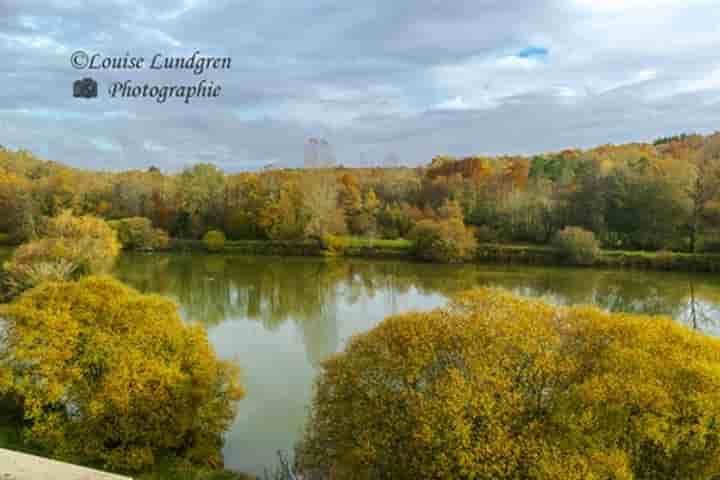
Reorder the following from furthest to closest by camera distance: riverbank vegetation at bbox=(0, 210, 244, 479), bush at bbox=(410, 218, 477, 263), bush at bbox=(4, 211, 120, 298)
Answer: bush at bbox=(410, 218, 477, 263) → bush at bbox=(4, 211, 120, 298) → riverbank vegetation at bbox=(0, 210, 244, 479)

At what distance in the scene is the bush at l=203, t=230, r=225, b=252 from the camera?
5131cm

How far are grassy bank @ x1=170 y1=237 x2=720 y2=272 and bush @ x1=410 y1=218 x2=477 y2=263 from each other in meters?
1.23

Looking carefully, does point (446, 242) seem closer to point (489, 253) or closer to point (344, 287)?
point (489, 253)

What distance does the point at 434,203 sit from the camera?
54.7 metres

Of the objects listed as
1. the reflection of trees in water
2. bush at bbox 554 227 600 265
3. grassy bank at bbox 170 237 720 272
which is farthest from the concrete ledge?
grassy bank at bbox 170 237 720 272

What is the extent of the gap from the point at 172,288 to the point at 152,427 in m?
23.0

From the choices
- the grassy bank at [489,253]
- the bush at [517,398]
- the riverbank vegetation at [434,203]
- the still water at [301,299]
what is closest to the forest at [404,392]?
the bush at [517,398]

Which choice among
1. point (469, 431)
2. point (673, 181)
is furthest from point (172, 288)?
point (673, 181)

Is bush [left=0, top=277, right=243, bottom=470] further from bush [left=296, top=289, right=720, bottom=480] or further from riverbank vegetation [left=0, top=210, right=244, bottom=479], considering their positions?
bush [left=296, top=289, right=720, bottom=480]

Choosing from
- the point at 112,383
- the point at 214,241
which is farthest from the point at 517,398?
the point at 214,241

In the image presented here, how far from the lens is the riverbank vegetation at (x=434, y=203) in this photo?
41.1 metres

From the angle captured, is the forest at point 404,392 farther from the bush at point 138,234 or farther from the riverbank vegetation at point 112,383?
the bush at point 138,234

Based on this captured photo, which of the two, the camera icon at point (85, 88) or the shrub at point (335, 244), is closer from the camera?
the camera icon at point (85, 88)

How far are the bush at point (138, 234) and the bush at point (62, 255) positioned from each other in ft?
69.5
